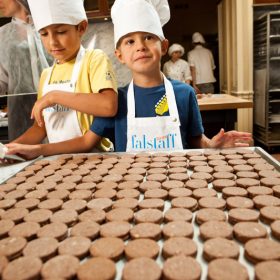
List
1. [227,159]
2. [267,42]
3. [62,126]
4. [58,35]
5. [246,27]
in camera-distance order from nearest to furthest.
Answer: [227,159]
[58,35]
[62,126]
[267,42]
[246,27]

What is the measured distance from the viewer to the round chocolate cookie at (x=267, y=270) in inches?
21.3

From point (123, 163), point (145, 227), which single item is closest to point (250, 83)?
point (123, 163)

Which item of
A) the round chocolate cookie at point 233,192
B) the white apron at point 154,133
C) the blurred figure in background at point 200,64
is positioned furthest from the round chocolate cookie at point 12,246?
the blurred figure in background at point 200,64

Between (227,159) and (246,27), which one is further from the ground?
(246,27)

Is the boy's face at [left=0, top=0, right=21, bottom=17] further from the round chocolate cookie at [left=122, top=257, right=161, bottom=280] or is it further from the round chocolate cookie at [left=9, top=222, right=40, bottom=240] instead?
the round chocolate cookie at [left=122, top=257, right=161, bottom=280]

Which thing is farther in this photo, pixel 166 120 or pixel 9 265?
pixel 166 120

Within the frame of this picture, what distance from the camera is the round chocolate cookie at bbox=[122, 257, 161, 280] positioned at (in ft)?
1.84

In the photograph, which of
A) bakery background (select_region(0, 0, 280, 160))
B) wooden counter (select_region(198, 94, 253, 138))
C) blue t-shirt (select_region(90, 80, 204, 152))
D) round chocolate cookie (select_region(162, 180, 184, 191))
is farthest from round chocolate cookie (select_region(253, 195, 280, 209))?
bakery background (select_region(0, 0, 280, 160))

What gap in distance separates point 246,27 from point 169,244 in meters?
4.86

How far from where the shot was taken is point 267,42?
A: 169 inches

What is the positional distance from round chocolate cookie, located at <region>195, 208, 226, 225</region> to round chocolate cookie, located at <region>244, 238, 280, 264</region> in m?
0.12

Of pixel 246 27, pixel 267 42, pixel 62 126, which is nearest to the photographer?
pixel 62 126

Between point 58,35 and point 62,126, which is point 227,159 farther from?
point 58,35

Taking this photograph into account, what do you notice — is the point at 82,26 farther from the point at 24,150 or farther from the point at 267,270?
the point at 267,270
